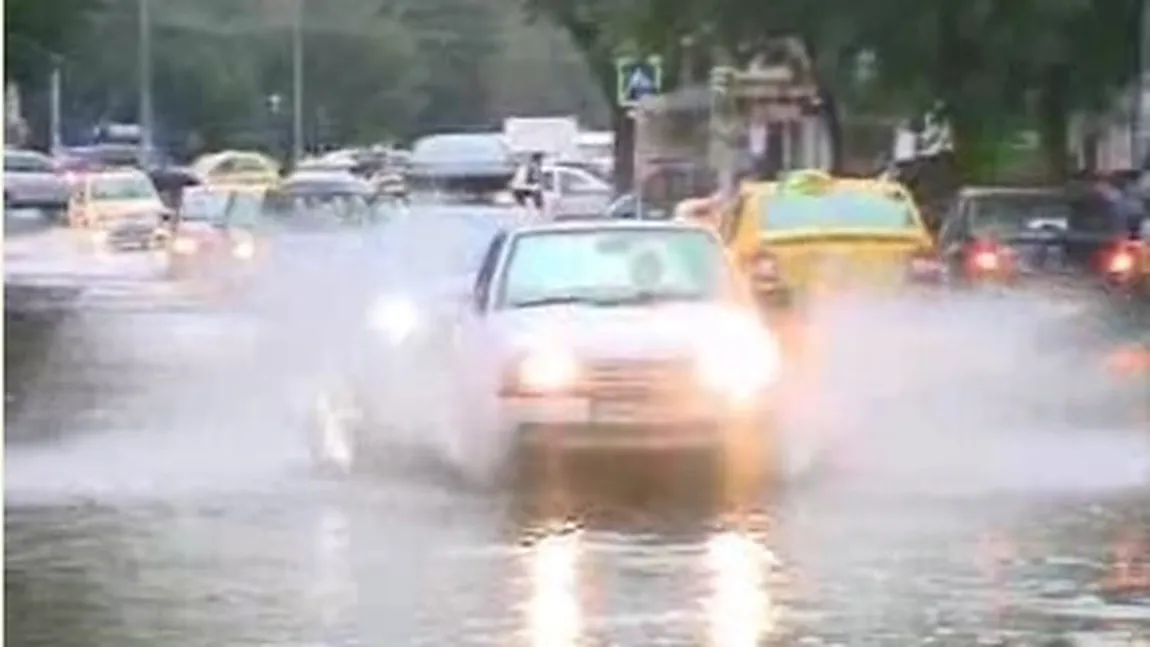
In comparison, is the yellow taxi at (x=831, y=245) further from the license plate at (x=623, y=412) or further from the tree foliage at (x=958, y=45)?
the license plate at (x=623, y=412)

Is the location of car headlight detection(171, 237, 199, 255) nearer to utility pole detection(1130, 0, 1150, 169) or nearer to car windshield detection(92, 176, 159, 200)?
utility pole detection(1130, 0, 1150, 169)

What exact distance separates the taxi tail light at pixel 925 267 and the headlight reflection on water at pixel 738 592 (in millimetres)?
12868

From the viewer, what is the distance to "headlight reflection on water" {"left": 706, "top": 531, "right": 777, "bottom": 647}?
1170cm

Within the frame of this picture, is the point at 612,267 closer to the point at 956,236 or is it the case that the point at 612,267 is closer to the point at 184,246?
the point at 956,236

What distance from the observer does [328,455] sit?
733 inches

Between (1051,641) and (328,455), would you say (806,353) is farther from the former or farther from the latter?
(1051,641)

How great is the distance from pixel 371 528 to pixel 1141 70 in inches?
989

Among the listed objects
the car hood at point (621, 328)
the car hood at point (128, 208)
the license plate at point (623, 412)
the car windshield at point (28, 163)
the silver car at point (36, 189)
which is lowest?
the silver car at point (36, 189)

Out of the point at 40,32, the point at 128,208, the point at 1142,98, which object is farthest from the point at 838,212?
the point at 40,32

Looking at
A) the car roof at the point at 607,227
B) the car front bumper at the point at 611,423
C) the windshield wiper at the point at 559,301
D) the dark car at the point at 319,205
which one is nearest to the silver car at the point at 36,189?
the dark car at the point at 319,205

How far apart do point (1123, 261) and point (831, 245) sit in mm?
2343

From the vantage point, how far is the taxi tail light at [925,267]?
2744 cm

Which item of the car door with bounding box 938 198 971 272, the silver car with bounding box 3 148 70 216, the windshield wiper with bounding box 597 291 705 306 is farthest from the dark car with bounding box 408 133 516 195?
the windshield wiper with bounding box 597 291 705 306

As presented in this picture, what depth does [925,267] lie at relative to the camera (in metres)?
27.8
